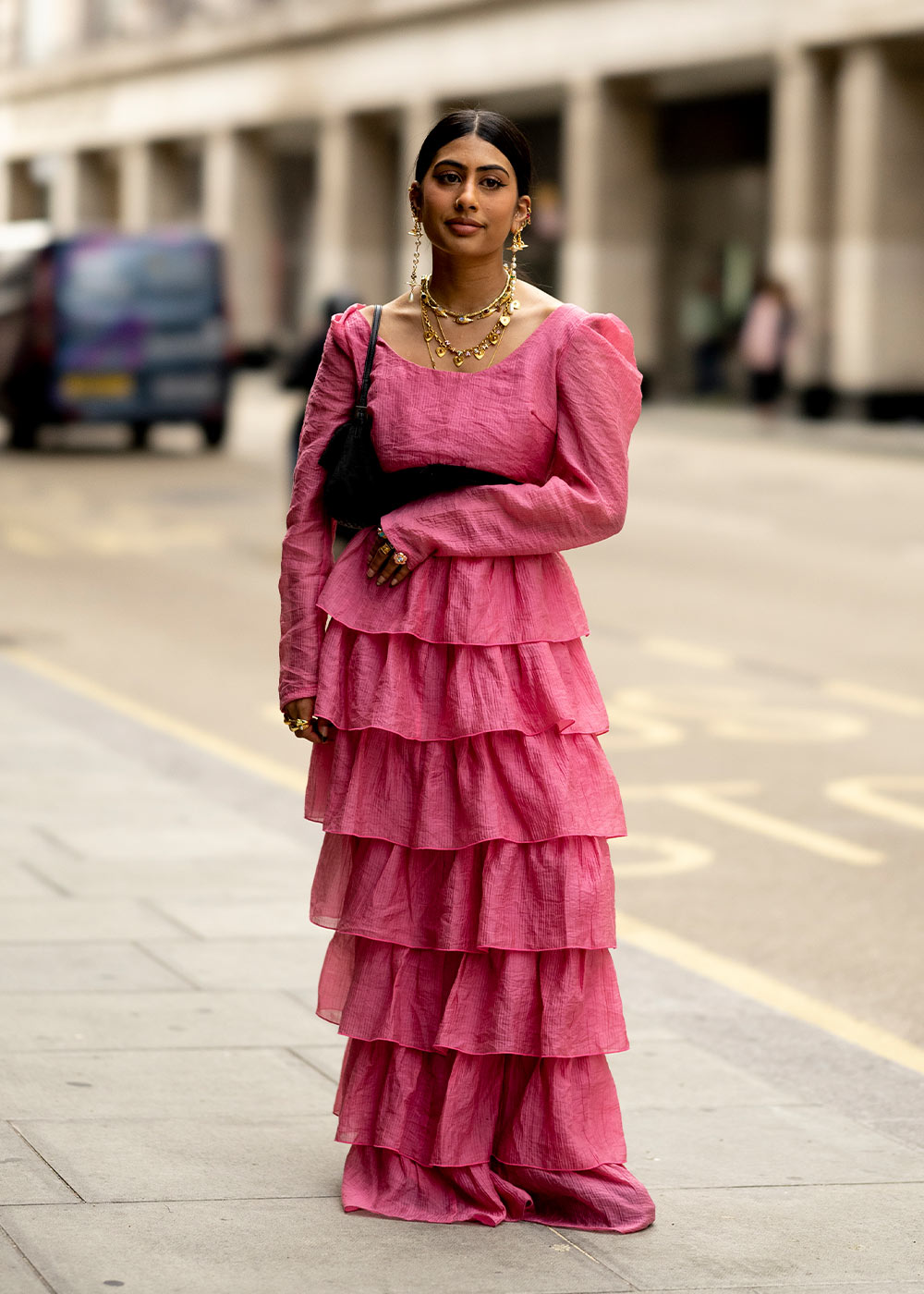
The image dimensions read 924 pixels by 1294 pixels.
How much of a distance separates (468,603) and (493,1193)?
93 centimetres

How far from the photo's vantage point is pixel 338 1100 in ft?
12.5

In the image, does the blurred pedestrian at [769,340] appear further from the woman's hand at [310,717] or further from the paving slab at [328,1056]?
the woman's hand at [310,717]

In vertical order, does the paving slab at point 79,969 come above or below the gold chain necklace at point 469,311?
below

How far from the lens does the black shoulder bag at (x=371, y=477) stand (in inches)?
147

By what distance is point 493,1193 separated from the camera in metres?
3.65

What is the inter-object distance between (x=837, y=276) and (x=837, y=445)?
4.66 meters

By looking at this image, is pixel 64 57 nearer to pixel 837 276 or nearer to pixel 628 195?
pixel 628 195

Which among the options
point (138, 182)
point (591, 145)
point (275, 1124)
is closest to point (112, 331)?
point (591, 145)

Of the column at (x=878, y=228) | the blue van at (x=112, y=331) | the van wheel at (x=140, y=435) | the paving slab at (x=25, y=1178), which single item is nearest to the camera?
the paving slab at (x=25, y=1178)

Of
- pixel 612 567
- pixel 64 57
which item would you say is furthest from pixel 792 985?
pixel 64 57

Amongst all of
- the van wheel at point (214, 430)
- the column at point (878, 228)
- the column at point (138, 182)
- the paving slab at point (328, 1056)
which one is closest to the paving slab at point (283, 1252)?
the paving slab at point (328, 1056)

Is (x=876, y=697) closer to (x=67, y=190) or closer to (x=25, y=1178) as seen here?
(x=25, y=1178)

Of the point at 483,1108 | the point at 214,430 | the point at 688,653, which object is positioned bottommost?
the point at 688,653

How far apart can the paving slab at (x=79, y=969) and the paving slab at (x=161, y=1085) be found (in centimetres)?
52
